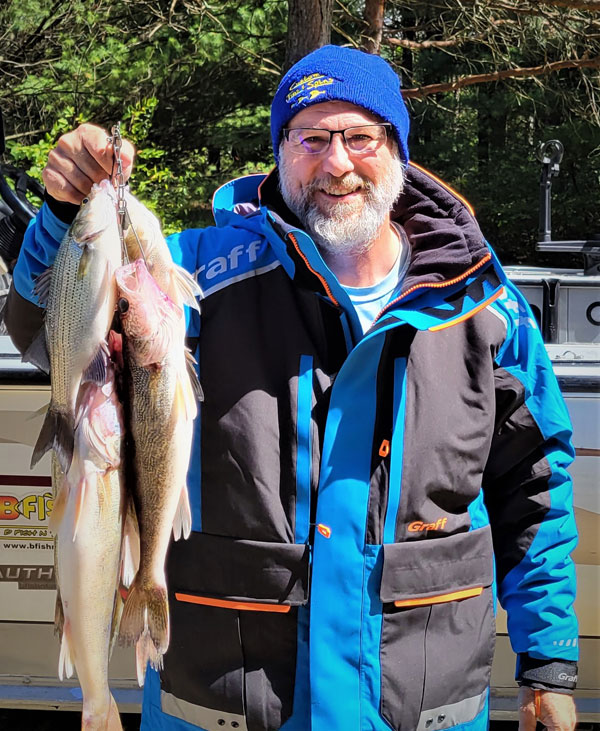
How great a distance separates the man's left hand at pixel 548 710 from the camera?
2.19 meters

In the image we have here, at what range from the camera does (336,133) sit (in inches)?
83.0

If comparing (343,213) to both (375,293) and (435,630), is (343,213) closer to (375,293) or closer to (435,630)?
(375,293)

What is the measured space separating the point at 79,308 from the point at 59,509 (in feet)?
1.25

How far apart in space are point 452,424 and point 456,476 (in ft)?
Answer: 0.40

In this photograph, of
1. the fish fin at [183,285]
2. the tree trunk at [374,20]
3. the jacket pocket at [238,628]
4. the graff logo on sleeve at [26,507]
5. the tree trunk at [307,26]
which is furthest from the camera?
the tree trunk at [374,20]

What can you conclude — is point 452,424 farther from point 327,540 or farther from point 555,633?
point 555,633

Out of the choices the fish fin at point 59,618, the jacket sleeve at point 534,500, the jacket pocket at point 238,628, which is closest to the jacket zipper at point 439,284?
the jacket sleeve at point 534,500

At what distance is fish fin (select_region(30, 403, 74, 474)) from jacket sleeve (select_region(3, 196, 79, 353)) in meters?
0.26

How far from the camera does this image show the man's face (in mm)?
2104

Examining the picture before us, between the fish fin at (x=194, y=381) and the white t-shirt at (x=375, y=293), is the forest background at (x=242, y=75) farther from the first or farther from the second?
the fish fin at (x=194, y=381)

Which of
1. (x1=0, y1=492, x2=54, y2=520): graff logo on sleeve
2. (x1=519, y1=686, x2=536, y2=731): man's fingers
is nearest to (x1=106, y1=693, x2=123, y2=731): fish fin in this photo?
(x1=519, y1=686, x2=536, y2=731): man's fingers

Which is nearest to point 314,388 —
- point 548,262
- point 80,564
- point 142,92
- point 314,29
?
point 80,564

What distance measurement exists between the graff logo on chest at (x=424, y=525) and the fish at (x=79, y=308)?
0.79 metres

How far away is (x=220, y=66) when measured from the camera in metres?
14.0
